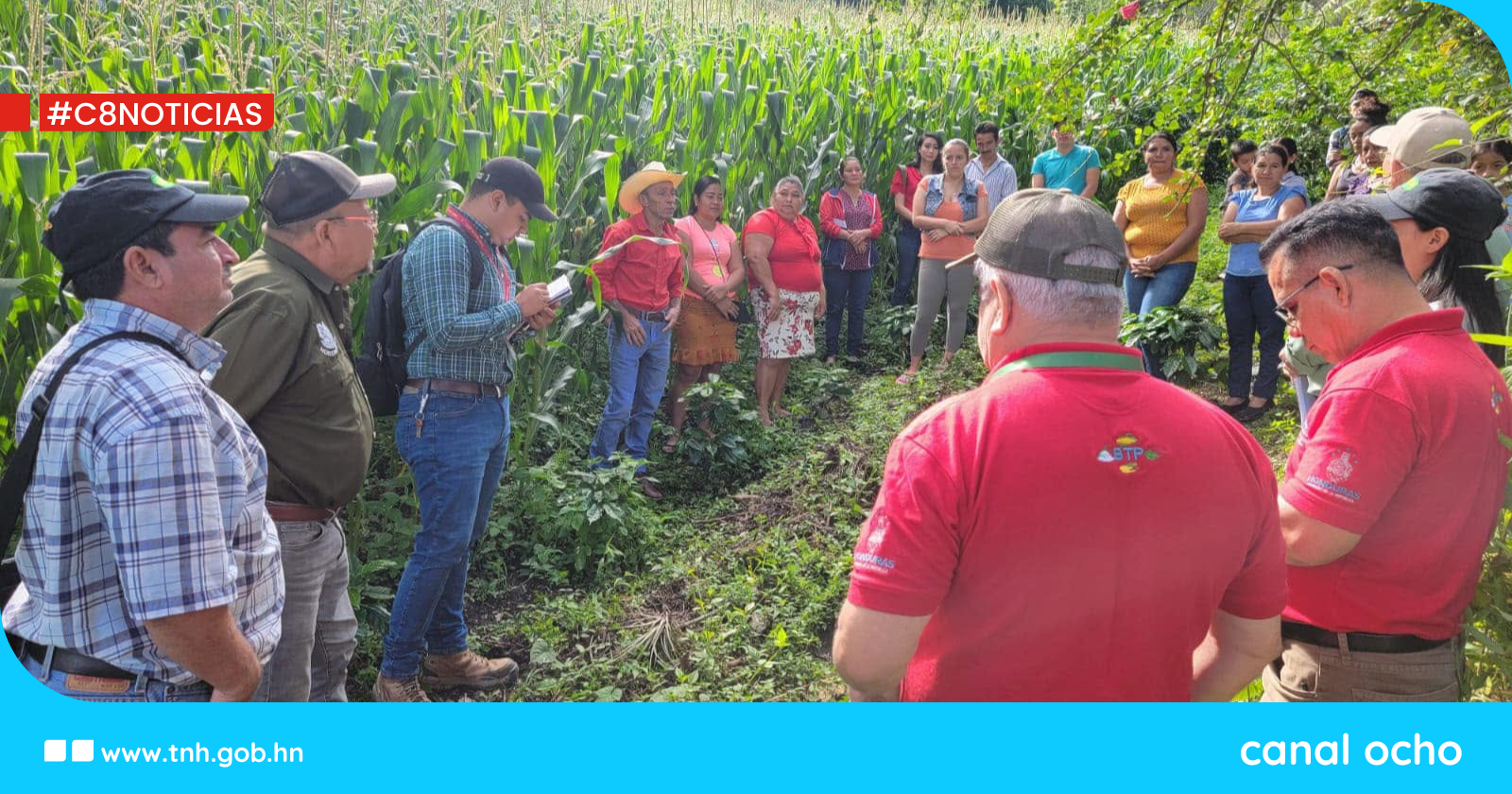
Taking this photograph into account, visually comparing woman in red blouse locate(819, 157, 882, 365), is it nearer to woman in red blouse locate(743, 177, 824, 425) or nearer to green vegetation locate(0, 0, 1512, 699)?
green vegetation locate(0, 0, 1512, 699)

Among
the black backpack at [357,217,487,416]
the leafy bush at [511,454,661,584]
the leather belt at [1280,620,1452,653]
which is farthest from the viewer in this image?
the leafy bush at [511,454,661,584]

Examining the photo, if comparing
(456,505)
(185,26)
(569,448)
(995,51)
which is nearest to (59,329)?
(456,505)

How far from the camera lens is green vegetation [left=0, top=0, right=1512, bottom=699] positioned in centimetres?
367

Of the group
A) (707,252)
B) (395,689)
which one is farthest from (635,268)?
(395,689)

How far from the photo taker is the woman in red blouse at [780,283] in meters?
6.55

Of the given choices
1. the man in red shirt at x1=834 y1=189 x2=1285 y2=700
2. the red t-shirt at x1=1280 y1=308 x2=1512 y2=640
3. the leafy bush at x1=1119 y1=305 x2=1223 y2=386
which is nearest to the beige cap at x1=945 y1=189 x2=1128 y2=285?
the man in red shirt at x1=834 y1=189 x2=1285 y2=700

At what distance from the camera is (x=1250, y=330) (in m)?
6.27

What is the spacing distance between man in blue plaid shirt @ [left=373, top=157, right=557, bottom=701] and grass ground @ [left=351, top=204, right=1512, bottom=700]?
1.86ft

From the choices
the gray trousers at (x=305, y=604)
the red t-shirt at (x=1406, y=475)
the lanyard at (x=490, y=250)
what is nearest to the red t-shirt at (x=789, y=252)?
the lanyard at (x=490, y=250)

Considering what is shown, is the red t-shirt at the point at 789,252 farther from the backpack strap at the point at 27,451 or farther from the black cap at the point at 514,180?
the backpack strap at the point at 27,451

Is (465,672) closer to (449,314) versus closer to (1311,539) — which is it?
(449,314)

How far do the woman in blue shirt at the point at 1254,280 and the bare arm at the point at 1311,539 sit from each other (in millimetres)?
4508

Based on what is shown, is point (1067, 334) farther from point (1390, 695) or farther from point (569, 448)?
point (569, 448)

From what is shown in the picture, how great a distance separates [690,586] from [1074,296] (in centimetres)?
321
